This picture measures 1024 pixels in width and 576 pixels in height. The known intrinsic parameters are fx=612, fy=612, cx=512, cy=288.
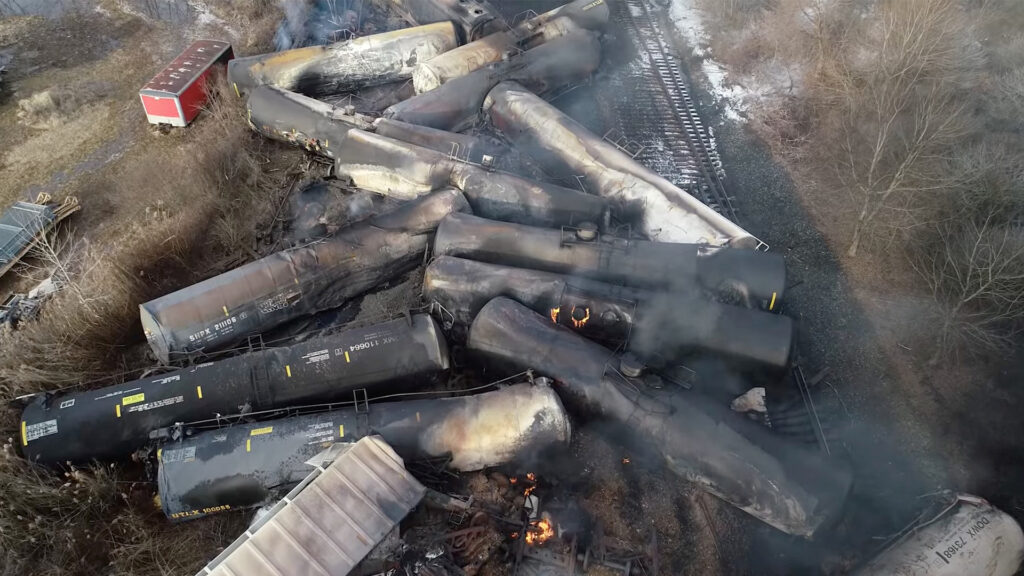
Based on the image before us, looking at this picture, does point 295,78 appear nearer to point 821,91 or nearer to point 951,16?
point 821,91

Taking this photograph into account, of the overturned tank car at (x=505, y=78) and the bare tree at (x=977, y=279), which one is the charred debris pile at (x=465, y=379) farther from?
the bare tree at (x=977, y=279)

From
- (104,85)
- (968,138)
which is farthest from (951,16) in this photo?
(104,85)

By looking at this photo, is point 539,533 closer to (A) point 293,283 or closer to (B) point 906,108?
(A) point 293,283

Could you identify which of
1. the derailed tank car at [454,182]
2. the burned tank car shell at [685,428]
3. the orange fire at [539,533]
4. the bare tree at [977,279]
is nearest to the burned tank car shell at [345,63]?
the derailed tank car at [454,182]

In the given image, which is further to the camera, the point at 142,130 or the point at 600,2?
the point at 600,2

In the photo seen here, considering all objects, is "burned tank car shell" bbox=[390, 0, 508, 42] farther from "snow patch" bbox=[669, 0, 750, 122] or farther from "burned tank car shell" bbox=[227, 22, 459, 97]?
"snow patch" bbox=[669, 0, 750, 122]

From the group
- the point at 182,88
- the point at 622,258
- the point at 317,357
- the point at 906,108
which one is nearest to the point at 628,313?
the point at 622,258

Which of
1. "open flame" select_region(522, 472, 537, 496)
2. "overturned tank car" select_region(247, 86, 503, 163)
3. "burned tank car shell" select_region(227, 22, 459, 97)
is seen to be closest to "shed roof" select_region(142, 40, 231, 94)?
"burned tank car shell" select_region(227, 22, 459, 97)
